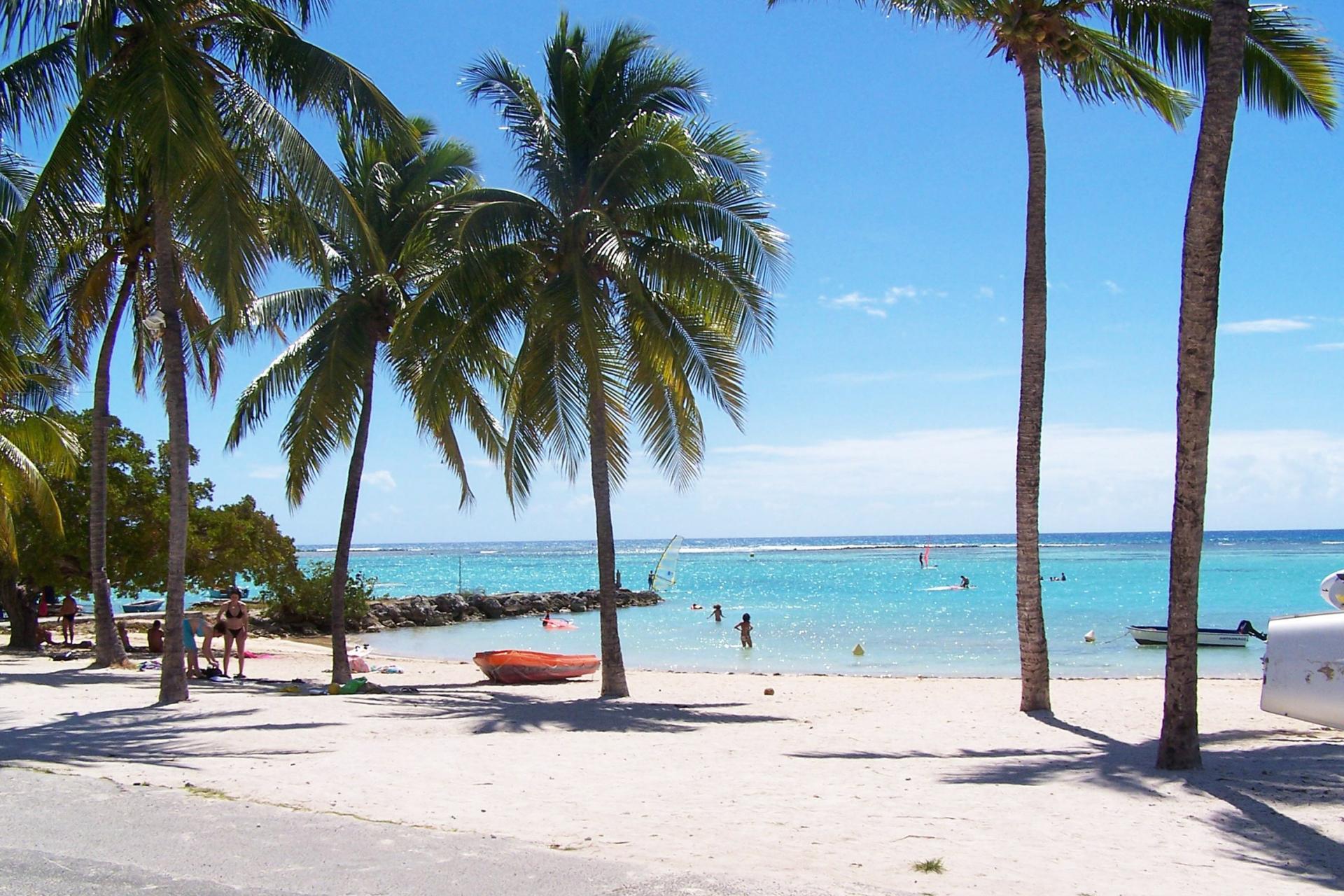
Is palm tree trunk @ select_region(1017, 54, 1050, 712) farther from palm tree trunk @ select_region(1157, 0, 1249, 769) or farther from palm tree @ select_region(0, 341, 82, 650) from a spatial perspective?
palm tree @ select_region(0, 341, 82, 650)

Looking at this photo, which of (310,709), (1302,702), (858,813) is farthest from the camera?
(310,709)

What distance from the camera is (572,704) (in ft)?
46.1

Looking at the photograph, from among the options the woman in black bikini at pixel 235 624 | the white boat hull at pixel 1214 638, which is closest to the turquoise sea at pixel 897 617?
the white boat hull at pixel 1214 638

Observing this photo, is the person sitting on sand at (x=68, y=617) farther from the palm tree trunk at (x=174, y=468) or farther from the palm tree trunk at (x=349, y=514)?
the palm tree trunk at (x=174, y=468)

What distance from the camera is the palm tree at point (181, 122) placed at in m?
11.0

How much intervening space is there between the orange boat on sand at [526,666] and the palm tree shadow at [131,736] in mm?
6314

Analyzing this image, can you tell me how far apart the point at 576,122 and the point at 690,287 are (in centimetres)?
294

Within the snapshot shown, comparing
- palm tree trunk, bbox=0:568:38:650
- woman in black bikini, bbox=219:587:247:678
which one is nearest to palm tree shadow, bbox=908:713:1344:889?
woman in black bikini, bbox=219:587:247:678

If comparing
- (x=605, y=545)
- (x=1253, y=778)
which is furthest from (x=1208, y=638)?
(x=1253, y=778)

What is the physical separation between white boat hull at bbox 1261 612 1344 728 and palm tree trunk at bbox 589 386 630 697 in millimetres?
8372

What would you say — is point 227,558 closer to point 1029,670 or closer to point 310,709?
point 310,709

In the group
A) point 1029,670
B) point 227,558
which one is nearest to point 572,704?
point 1029,670

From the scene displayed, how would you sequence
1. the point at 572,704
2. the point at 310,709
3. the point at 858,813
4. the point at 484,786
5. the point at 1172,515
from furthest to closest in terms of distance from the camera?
1. the point at 572,704
2. the point at 310,709
3. the point at 1172,515
4. the point at 484,786
5. the point at 858,813

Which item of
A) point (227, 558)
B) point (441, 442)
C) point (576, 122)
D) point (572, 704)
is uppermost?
point (576, 122)
